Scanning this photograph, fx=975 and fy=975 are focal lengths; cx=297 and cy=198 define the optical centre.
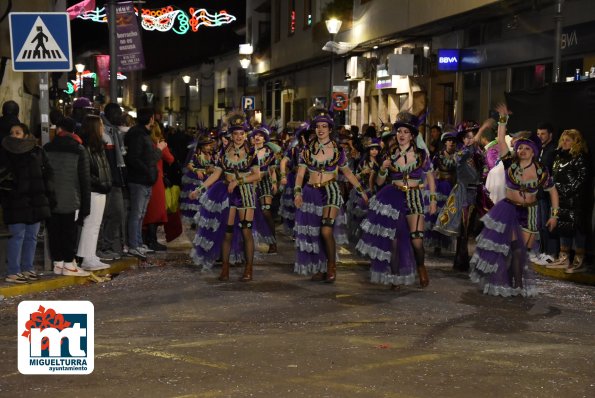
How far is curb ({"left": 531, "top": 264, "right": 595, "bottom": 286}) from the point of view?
12.4 metres

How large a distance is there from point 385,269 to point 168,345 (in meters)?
3.93

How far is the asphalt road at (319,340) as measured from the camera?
271 inches

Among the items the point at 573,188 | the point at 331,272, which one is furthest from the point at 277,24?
the point at 331,272

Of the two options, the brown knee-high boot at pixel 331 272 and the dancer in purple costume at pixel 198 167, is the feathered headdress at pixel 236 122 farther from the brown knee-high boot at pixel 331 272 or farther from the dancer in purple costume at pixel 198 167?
the dancer in purple costume at pixel 198 167

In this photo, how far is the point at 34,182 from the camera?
1091 centimetres

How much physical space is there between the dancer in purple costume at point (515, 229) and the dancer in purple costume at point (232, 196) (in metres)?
2.82

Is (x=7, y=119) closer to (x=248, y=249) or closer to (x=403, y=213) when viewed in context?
(x=248, y=249)

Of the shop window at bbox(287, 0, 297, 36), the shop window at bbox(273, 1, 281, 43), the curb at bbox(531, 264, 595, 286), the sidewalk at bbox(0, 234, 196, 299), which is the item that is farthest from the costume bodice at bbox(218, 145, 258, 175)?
the shop window at bbox(273, 1, 281, 43)

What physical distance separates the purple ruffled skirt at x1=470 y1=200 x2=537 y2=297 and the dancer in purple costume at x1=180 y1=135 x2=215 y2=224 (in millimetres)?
5682

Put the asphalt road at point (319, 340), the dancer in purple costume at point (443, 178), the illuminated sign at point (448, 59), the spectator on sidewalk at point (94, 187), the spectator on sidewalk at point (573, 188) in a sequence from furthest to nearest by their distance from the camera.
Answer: the illuminated sign at point (448, 59)
the dancer in purple costume at point (443, 178)
the spectator on sidewalk at point (573, 188)
the spectator on sidewalk at point (94, 187)
the asphalt road at point (319, 340)

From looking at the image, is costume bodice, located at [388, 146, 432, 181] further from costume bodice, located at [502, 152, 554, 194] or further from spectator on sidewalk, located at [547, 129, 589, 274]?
spectator on sidewalk, located at [547, 129, 589, 274]

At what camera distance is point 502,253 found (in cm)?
1098

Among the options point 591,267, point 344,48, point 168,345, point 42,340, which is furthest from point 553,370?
point 344,48
